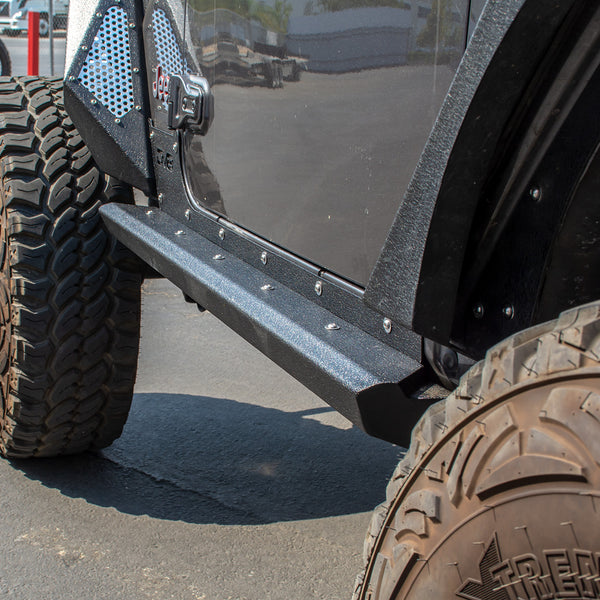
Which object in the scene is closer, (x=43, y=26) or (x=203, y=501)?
(x=203, y=501)

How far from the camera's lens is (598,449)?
0.84 metres

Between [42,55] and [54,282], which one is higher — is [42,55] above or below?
below

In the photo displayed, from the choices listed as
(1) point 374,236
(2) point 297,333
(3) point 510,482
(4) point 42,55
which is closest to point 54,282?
(2) point 297,333

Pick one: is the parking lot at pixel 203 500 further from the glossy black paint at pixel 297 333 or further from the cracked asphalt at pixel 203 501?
the glossy black paint at pixel 297 333

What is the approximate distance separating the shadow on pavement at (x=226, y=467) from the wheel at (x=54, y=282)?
0.75 ft

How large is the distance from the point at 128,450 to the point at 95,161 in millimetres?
1025

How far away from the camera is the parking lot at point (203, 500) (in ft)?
7.36

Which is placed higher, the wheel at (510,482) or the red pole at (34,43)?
the wheel at (510,482)

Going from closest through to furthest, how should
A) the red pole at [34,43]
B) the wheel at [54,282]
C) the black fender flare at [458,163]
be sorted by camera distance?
the black fender flare at [458,163], the wheel at [54,282], the red pole at [34,43]

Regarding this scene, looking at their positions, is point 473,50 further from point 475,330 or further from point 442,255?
point 475,330

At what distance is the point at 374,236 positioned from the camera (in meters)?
1.50

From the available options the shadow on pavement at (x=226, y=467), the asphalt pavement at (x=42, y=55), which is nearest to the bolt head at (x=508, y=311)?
the shadow on pavement at (x=226, y=467)

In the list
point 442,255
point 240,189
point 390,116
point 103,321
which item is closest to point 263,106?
point 240,189

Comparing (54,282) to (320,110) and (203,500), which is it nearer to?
(203,500)
